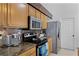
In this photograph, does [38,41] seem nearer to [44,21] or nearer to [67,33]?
[44,21]

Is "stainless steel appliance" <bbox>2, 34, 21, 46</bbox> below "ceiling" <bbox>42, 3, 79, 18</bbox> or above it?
below

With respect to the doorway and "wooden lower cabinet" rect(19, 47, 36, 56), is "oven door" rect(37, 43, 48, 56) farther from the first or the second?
the doorway

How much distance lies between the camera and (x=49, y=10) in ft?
7.08

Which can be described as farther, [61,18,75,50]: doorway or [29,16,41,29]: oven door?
[29,16,41,29]: oven door

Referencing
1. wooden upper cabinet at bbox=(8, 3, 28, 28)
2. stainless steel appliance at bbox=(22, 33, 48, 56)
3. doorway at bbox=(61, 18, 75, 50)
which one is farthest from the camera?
stainless steel appliance at bbox=(22, 33, 48, 56)

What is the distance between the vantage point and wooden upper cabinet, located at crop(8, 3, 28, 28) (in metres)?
2.21

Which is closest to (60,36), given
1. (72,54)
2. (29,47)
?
(72,54)

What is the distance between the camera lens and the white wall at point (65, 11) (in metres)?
2.04

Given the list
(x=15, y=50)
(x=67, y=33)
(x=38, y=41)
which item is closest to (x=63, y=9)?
(x=67, y=33)

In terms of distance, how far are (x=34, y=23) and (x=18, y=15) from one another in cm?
30

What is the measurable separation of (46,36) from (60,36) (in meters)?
0.22

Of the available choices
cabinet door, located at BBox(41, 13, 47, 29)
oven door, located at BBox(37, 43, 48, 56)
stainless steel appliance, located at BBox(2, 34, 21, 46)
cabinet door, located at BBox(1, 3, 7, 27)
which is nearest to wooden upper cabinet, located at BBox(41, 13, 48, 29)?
cabinet door, located at BBox(41, 13, 47, 29)

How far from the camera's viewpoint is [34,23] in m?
2.56

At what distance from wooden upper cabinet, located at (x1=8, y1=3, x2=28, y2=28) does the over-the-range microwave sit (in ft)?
0.27
